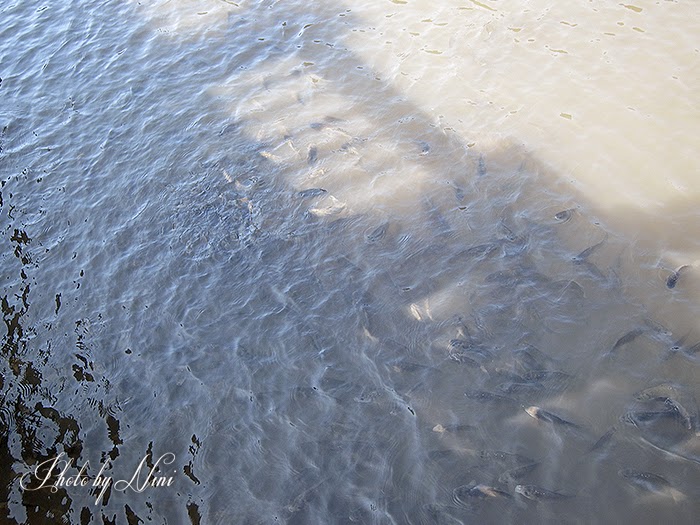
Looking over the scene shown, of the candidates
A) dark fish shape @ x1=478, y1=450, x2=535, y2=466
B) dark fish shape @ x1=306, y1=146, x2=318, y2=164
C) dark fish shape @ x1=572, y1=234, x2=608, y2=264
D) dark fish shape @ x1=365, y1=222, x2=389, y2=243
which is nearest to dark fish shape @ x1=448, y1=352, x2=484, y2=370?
dark fish shape @ x1=478, y1=450, x2=535, y2=466

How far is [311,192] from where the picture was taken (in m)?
8.94

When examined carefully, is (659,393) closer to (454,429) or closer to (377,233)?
(454,429)

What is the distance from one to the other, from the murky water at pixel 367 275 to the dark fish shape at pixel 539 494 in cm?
2

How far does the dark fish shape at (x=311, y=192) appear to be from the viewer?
890cm

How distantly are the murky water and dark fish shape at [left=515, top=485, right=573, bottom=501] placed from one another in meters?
0.02

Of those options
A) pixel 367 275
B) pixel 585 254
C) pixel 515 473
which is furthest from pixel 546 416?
pixel 367 275

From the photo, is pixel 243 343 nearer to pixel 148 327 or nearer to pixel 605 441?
pixel 148 327

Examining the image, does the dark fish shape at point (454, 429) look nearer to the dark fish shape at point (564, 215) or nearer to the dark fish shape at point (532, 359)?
the dark fish shape at point (532, 359)

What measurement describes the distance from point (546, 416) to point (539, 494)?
833mm

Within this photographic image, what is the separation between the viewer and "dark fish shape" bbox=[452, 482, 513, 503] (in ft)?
17.9

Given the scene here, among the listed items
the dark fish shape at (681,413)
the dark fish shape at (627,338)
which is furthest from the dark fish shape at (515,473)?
the dark fish shape at (627,338)

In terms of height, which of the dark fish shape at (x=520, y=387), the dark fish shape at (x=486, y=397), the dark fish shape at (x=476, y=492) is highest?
the dark fish shape at (x=520, y=387)

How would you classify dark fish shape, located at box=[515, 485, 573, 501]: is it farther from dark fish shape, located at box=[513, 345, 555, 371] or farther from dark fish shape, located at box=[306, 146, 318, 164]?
dark fish shape, located at box=[306, 146, 318, 164]

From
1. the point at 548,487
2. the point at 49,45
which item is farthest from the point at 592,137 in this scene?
the point at 49,45
